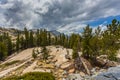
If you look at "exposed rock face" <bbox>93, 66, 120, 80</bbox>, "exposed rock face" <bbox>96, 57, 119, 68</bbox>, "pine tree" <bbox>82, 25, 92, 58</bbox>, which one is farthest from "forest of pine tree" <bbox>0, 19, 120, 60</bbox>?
"exposed rock face" <bbox>93, 66, 120, 80</bbox>

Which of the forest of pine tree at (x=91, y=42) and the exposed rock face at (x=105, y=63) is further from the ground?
the forest of pine tree at (x=91, y=42)

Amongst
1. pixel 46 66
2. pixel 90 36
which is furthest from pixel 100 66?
pixel 46 66

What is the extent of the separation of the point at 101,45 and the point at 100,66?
22764 millimetres

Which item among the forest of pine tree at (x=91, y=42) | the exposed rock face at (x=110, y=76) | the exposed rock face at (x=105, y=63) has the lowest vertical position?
the exposed rock face at (x=105, y=63)

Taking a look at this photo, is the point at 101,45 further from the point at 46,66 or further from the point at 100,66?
the point at 46,66

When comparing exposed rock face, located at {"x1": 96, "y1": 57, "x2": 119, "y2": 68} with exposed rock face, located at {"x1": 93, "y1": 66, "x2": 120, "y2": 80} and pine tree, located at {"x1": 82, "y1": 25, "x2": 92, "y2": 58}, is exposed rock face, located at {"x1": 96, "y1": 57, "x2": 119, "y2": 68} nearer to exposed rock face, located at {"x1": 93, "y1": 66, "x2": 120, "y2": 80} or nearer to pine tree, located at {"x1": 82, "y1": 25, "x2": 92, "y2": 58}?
pine tree, located at {"x1": 82, "y1": 25, "x2": 92, "y2": 58}

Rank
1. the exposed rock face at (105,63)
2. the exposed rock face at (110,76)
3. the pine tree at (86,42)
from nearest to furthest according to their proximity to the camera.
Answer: the exposed rock face at (110,76) < the exposed rock face at (105,63) < the pine tree at (86,42)

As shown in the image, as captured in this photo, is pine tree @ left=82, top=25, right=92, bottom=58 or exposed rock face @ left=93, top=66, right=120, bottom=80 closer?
exposed rock face @ left=93, top=66, right=120, bottom=80

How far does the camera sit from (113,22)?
341ft

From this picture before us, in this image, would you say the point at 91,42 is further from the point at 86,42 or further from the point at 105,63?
the point at 105,63

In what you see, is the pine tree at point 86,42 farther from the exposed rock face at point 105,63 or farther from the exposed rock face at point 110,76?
the exposed rock face at point 110,76

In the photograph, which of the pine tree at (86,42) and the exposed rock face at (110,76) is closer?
the exposed rock face at (110,76)

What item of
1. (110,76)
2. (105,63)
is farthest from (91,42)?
(110,76)

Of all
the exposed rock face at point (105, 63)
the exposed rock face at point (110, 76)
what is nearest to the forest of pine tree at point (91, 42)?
the exposed rock face at point (105, 63)
